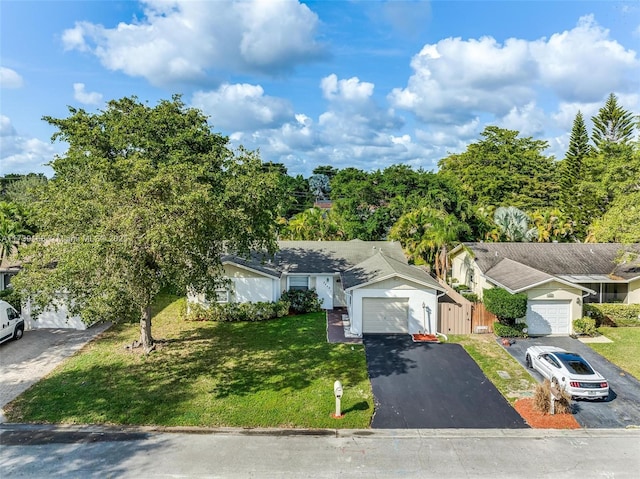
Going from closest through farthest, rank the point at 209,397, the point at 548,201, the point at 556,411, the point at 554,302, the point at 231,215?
the point at 556,411 → the point at 209,397 → the point at 231,215 → the point at 554,302 → the point at 548,201

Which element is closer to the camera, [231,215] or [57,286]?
[57,286]

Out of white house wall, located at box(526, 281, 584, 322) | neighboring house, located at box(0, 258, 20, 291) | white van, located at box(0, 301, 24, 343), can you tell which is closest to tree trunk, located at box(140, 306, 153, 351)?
white van, located at box(0, 301, 24, 343)

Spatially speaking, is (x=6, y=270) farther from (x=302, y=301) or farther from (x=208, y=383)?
(x=208, y=383)

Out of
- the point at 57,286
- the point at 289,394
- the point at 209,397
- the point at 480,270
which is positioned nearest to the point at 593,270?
the point at 480,270

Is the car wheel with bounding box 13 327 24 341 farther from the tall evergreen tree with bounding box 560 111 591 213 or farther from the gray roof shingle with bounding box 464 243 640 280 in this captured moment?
the tall evergreen tree with bounding box 560 111 591 213

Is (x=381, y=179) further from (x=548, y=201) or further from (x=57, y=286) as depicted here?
(x=57, y=286)
